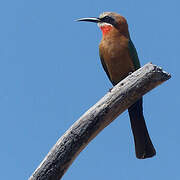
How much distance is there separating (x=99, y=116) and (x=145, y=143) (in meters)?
1.68

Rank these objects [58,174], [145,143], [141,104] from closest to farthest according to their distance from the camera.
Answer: [58,174], [145,143], [141,104]

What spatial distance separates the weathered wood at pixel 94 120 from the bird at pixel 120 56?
67.5 inches

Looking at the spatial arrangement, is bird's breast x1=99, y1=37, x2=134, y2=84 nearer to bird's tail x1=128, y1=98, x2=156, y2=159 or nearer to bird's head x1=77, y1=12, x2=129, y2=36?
bird's head x1=77, y1=12, x2=129, y2=36

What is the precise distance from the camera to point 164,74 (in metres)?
4.97

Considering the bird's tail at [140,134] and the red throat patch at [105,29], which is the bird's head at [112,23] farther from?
the bird's tail at [140,134]

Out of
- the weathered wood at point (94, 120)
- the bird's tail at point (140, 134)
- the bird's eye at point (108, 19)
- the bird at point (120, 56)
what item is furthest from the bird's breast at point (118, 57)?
the weathered wood at point (94, 120)

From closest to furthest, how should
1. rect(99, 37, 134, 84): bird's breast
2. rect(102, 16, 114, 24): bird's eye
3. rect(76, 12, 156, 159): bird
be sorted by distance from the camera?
rect(76, 12, 156, 159): bird
rect(99, 37, 134, 84): bird's breast
rect(102, 16, 114, 24): bird's eye

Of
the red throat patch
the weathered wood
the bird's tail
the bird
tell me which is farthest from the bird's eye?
the weathered wood

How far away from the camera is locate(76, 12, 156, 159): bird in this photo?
6930 mm

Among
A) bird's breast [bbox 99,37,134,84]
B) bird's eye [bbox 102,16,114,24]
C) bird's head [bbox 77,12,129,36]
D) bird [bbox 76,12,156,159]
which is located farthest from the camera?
bird's eye [bbox 102,16,114,24]

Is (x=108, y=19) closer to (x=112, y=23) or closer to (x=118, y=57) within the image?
(x=112, y=23)

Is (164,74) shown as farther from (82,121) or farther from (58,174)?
(58,174)

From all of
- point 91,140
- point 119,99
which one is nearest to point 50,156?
point 91,140

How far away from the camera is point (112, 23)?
24.2 ft
